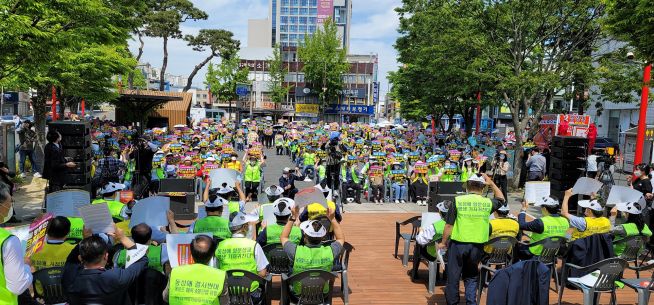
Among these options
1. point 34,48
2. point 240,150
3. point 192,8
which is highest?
point 192,8

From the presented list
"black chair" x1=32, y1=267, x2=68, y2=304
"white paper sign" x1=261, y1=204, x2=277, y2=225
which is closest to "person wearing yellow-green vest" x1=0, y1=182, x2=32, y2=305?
"black chair" x1=32, y1=267, x2=68, y2=304

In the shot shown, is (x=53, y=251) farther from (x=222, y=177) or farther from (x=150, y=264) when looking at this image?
(x=222, y=177)

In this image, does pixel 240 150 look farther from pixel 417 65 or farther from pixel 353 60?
pixel 353 60

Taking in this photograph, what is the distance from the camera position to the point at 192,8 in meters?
42.3

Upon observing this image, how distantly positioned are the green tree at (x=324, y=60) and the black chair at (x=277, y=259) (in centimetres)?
5708

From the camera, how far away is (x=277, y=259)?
5941 millimetres

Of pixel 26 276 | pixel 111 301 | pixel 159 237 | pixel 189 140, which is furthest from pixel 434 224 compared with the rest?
pixel 189 140

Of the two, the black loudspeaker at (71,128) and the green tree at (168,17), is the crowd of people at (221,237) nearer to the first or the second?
the black loudspeaker at (71,128)

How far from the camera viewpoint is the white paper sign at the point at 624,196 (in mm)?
7613

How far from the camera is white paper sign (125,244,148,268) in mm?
4465

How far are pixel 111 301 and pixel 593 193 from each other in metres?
7.64

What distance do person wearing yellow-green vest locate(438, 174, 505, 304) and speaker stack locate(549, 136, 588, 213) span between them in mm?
6770

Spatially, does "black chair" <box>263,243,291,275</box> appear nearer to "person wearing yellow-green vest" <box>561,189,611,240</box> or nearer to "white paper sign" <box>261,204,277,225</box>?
"white paper sign" <box>261,204,277,225</box>

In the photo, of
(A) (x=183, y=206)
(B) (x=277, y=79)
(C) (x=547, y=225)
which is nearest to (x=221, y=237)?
(C) (x=547, y=225)
